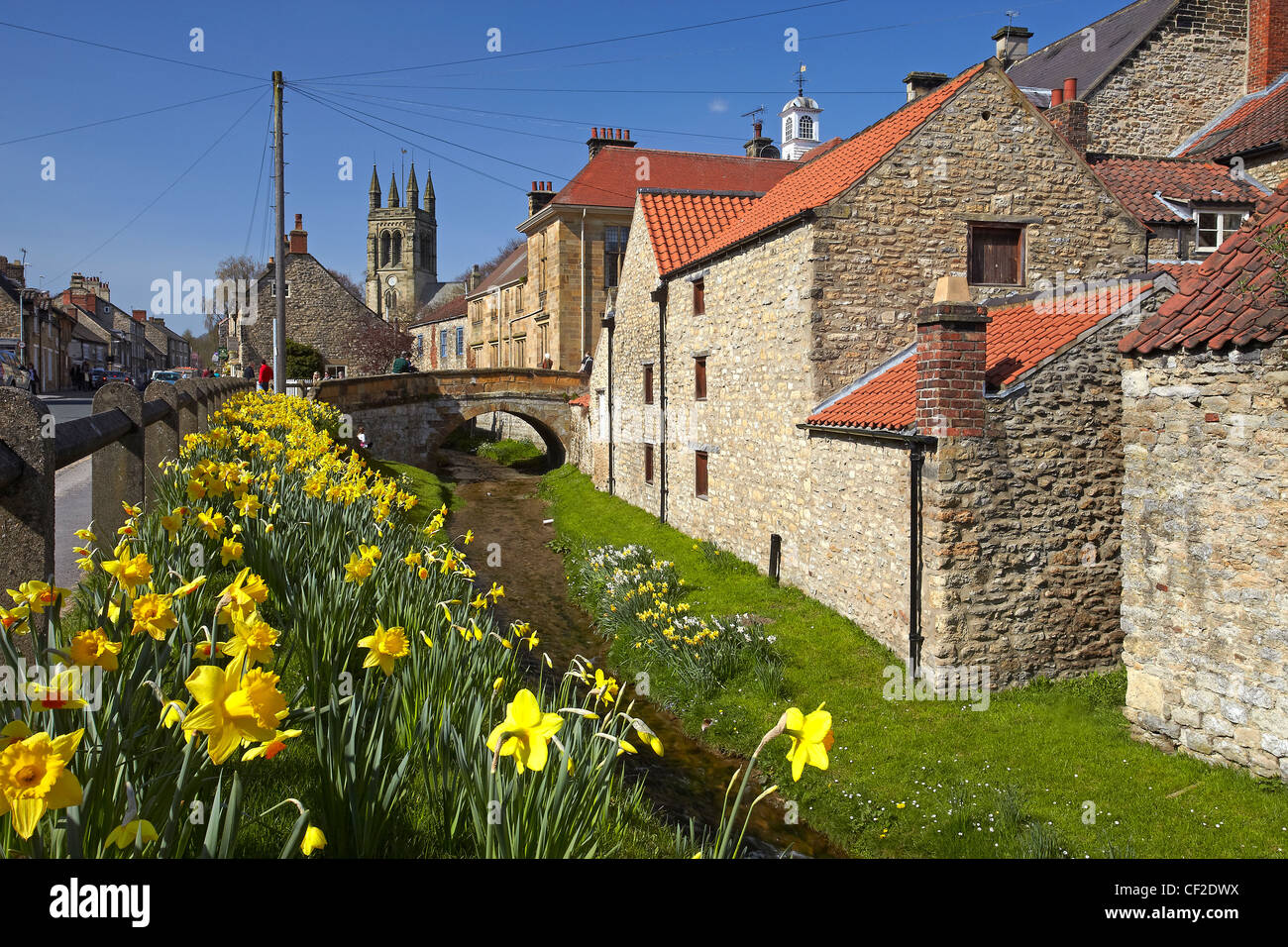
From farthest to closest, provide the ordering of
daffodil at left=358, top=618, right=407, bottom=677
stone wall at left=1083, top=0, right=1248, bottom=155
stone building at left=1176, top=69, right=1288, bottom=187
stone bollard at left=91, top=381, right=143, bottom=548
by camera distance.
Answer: stone wall at left=1083, top=0, right=1248, bottom=155 → stone building at left=1176, top=69, right=1288, bottom=187 → stone bollard at left=91, top=381, right=143, bottom=548 → daffodil at left=358, top=618, right=407, bottom=677

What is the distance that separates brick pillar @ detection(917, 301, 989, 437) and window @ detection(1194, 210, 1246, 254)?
1053 centimetres

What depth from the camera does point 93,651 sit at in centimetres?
247

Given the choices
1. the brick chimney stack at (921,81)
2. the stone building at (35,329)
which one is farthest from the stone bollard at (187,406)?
the stone building at (35,329)

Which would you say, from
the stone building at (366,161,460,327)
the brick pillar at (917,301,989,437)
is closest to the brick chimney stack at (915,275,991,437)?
the brick pillar at (917,301,989,437)

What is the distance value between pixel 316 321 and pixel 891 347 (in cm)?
3497

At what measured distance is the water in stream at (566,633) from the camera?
864 centimetres

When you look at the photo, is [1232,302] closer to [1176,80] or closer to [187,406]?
[187,406]

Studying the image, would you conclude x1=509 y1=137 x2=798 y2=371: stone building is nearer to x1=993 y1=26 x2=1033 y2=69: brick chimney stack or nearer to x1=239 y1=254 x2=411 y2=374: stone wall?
x1=239 y1=254 x2=411 y2=374: stone wall

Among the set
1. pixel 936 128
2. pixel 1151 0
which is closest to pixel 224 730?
pixel 936 128

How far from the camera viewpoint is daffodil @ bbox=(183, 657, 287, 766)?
211cm

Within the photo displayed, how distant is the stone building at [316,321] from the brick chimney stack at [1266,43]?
116ft

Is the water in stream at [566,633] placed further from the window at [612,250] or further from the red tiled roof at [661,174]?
the red tiled roof at [661,174]

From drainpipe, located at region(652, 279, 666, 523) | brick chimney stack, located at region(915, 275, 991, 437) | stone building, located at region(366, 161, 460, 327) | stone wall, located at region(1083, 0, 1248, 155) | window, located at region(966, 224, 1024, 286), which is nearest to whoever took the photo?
brick chimney stack, located at region(915, 275, 991, 437)
